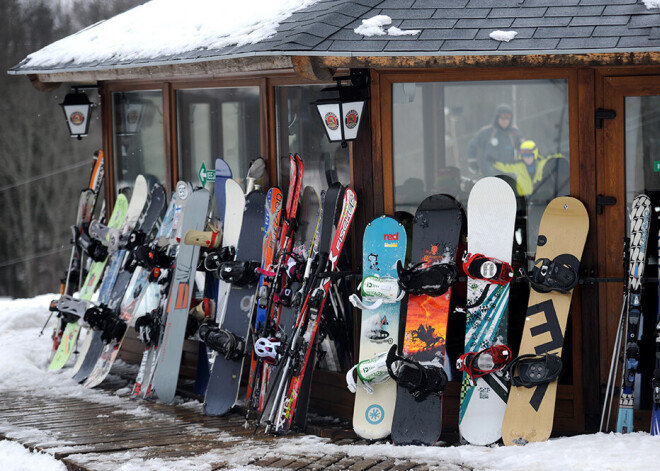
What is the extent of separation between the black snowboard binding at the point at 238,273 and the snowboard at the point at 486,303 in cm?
143

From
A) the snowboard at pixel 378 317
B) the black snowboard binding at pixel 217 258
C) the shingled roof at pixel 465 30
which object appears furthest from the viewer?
the black snowboard binding at pixel 217 258

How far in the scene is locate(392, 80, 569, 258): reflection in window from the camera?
534 cm

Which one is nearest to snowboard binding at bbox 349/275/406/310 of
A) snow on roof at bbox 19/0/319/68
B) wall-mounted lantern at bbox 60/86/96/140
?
snow on roof at bbox 19/0/319/68

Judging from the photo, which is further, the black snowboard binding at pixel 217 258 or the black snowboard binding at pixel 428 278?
the black snowboard binding at pixel 217 258

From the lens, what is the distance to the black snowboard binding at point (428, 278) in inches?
206

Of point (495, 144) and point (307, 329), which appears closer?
point (495, 144)

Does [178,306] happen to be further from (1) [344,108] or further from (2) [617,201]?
(2) [617,201]

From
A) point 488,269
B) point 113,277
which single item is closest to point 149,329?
point 113,277

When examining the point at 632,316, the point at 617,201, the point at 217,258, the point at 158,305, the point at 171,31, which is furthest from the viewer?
the point at 171,31

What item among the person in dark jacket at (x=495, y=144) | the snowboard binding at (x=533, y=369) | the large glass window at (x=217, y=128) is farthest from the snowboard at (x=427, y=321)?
the large glass window at (x=217, y=128)

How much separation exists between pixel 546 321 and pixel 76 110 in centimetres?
465

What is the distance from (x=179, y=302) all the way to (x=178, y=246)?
422 mm

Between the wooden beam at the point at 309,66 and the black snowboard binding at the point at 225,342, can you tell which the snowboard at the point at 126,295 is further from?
the wooden beam at the point at 309,66

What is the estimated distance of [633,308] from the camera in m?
5.04
